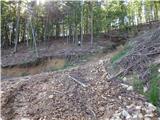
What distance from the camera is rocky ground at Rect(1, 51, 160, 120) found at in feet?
15.8

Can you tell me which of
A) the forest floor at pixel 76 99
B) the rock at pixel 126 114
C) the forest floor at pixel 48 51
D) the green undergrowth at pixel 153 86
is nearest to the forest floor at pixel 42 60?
the forest floor at pixel 48 51

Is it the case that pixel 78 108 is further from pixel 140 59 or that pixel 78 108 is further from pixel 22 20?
pixel 22 20

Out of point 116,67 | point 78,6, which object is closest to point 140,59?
point 116,67

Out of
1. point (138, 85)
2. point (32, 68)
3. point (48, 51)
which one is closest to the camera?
point (138, 85)

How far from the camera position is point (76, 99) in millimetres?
5473

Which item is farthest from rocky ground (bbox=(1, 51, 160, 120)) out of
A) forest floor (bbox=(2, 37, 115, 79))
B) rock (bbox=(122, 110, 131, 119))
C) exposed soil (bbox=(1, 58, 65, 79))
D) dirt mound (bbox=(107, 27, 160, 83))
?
exposed soil (bbox=(1, 58, 65, 79))

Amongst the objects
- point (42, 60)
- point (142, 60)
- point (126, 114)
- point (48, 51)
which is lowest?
point (42, 60)

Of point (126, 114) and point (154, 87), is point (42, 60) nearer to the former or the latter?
point (154, 87)

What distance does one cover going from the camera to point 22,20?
24.0m

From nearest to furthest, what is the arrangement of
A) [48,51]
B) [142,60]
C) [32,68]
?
[142,60] < [32,68] < [48,51]

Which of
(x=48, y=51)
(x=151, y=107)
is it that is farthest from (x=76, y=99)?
(x=48, y=51)

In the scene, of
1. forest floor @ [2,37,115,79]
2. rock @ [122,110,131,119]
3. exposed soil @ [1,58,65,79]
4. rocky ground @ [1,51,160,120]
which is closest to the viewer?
rock @ [122,110,131,119]

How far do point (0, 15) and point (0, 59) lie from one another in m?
5.21

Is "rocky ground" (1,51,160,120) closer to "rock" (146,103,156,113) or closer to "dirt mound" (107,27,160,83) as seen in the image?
"rock" (146,103,156,113)
